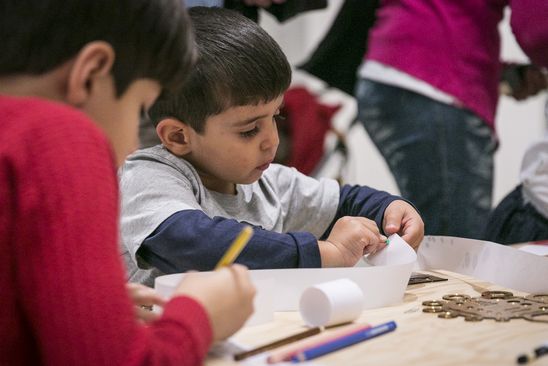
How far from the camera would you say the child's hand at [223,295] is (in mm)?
762

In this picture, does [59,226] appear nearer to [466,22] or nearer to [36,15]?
[36,15]

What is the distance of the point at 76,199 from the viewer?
2.22ft

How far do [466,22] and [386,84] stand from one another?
0.76 feet

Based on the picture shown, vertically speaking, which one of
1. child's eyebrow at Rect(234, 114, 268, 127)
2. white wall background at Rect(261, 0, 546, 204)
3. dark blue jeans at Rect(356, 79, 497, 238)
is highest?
child's eyebrow at Rect(234, 114, 268, 127)

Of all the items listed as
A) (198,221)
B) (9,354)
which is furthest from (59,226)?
(198,221)

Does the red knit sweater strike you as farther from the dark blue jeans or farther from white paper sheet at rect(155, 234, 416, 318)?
the dark blue jeans

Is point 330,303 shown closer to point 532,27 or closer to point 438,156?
point 532,27

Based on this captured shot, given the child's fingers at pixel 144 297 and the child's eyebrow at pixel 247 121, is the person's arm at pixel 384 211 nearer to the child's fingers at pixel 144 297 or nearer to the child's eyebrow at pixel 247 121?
the child's eyebrow at pixel 247 121

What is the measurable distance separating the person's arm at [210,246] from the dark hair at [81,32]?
352 mm

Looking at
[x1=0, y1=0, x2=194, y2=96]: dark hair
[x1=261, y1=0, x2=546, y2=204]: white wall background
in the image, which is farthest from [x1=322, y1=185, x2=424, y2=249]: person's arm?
[x1=261, y1=0, x2=546, y2=204]: white wall background

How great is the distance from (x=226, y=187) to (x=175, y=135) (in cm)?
13

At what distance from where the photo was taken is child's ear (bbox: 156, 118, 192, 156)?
132 centimetres

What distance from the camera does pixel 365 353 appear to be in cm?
82

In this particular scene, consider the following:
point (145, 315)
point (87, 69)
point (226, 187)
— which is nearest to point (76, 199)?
point (87, 69)
